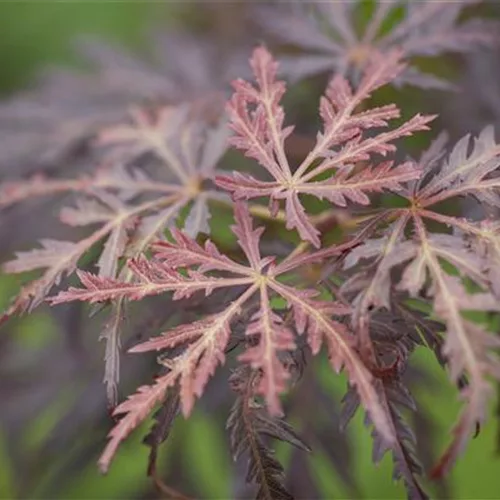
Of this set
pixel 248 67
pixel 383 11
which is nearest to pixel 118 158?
pixel 248 67

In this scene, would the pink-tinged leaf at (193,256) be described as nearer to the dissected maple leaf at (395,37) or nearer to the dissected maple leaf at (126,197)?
the dissected maple leaf at (126,197)

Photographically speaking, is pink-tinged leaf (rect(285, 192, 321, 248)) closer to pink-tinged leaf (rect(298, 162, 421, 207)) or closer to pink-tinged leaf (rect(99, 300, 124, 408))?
pink-tinged leaf (rect(298, 162, 421, 207))

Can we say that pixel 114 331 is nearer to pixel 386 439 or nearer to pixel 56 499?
pixel 386 439

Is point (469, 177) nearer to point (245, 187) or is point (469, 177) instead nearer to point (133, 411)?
point (245, 187)

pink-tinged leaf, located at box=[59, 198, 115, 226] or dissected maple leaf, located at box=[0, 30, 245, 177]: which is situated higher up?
dissected maple leaf, located at box=[0, 30, 245, 177]

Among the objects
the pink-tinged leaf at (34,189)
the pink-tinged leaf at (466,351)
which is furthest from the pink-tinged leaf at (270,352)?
the pink-tinged leaf at (34,189)

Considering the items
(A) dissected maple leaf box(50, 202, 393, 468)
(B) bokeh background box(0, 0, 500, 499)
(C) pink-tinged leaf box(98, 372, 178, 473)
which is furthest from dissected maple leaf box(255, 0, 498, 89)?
(C) pink-tinged leaf box(98, 372, 178, 473)
